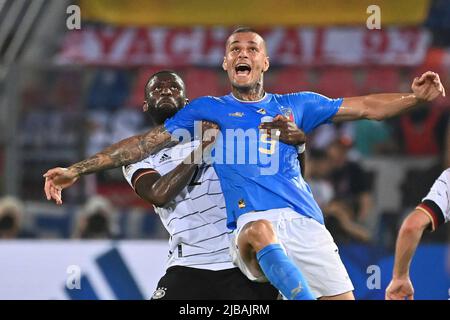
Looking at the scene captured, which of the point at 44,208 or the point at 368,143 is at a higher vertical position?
the point at 368,143

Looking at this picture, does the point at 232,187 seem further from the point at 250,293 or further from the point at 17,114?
the point at 17,114

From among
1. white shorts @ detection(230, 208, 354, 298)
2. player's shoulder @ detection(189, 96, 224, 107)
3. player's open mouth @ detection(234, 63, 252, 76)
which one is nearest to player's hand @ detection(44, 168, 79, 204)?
player's shoulder @ detection(189, 96, 224, 107)

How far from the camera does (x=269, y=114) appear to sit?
4570 mm

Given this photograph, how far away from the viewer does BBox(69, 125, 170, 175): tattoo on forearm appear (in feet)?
15.2

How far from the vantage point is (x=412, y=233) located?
16.5ft

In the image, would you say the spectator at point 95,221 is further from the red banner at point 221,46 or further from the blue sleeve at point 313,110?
the blue sleeve at point 313,110

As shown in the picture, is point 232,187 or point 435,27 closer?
point 232,187

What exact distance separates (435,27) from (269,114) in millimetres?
5432

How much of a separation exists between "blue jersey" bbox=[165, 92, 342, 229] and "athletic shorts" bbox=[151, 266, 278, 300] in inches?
15.1

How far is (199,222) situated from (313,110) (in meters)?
0.81

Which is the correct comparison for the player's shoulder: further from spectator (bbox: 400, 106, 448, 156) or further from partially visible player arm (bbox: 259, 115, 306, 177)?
spectator (bbox: 400, 106, 448, 156)

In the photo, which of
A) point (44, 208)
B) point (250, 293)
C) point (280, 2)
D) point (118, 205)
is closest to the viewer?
point (250, 293)

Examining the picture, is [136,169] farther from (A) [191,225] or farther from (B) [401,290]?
(B) [401,290]
